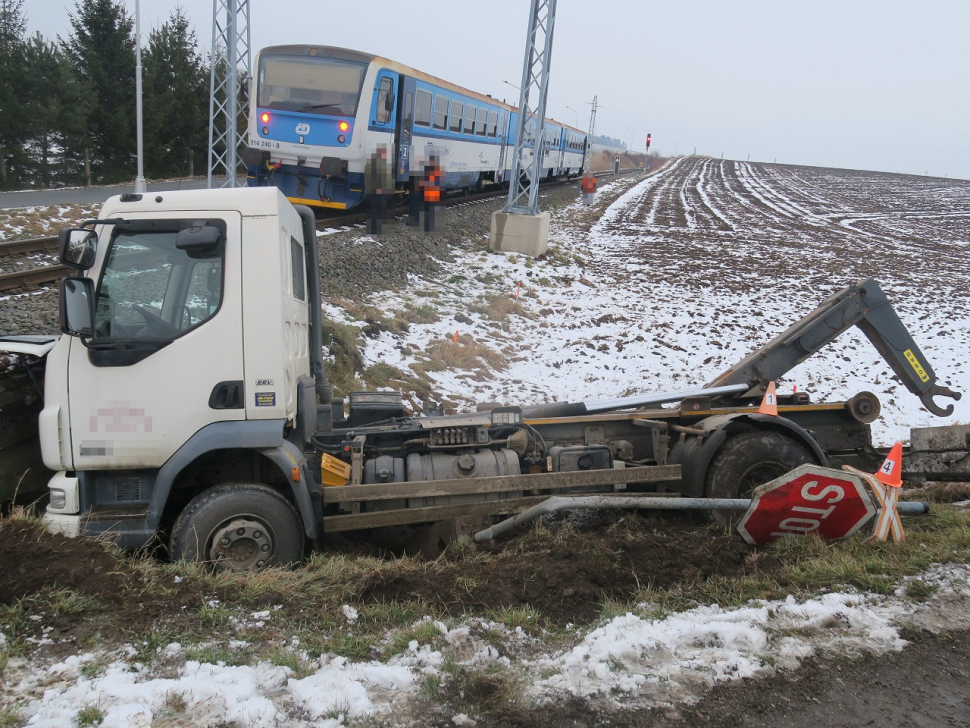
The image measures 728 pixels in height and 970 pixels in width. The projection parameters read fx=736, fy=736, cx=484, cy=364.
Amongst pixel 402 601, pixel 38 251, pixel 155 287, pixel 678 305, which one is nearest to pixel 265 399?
pixel 155 287

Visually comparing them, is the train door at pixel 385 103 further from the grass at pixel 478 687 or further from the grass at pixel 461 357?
the grass at pixel 478 687

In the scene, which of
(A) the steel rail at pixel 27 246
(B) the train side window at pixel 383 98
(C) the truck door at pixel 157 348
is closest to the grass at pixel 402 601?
(C) the truck door at pixel 157 348

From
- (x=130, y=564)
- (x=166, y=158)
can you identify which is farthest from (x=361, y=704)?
(x=166, y=158)

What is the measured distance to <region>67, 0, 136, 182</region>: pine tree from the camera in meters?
28.2

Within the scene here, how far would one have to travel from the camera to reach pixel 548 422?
5.95m

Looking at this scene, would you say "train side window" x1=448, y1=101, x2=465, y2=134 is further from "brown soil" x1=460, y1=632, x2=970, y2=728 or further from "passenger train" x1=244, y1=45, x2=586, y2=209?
"brown soil" x1=460, y1=632, x2=970, y2=728

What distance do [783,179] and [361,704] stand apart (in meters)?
65.5

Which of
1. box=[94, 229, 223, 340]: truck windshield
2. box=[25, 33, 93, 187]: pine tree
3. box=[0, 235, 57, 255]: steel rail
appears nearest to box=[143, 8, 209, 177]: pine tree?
box=[25, 33, 93, 187]: pine tree

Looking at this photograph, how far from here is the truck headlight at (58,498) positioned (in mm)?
4391

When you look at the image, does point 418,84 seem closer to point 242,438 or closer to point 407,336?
point 407,336

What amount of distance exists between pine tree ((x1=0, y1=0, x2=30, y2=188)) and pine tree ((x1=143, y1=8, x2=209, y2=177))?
4.27 m

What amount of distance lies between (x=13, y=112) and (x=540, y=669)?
28722mm

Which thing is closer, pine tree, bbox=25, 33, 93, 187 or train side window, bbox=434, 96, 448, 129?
train side window, bbox=434, 96, 448, 129

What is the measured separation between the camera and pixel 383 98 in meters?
15.3
